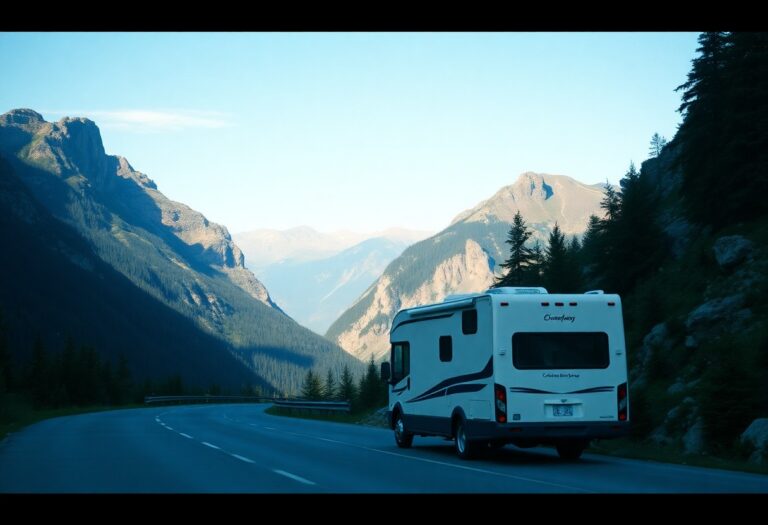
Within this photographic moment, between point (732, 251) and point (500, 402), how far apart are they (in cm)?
2323

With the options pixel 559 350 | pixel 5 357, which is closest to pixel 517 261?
pixel 559 350

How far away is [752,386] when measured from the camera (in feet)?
68.2

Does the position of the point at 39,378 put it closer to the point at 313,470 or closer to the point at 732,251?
the point at 732,251

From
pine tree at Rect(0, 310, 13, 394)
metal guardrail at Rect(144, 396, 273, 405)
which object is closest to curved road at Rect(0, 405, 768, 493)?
metal guardrail at Rect(144, 396, 273, 405)

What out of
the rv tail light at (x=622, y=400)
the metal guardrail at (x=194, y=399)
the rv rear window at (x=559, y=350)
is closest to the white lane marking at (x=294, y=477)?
the rv rear window at (x=559, y=350)

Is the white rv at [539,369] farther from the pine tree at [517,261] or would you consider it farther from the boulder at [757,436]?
the pine tree at [517,261]

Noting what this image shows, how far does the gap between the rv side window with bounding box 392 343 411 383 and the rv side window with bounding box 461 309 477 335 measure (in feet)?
11.8

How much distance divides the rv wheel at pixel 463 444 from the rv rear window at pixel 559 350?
83.7 inches

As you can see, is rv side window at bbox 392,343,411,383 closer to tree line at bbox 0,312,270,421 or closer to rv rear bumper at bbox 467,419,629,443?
rv rear bumper at bbox 467,419,629,443
